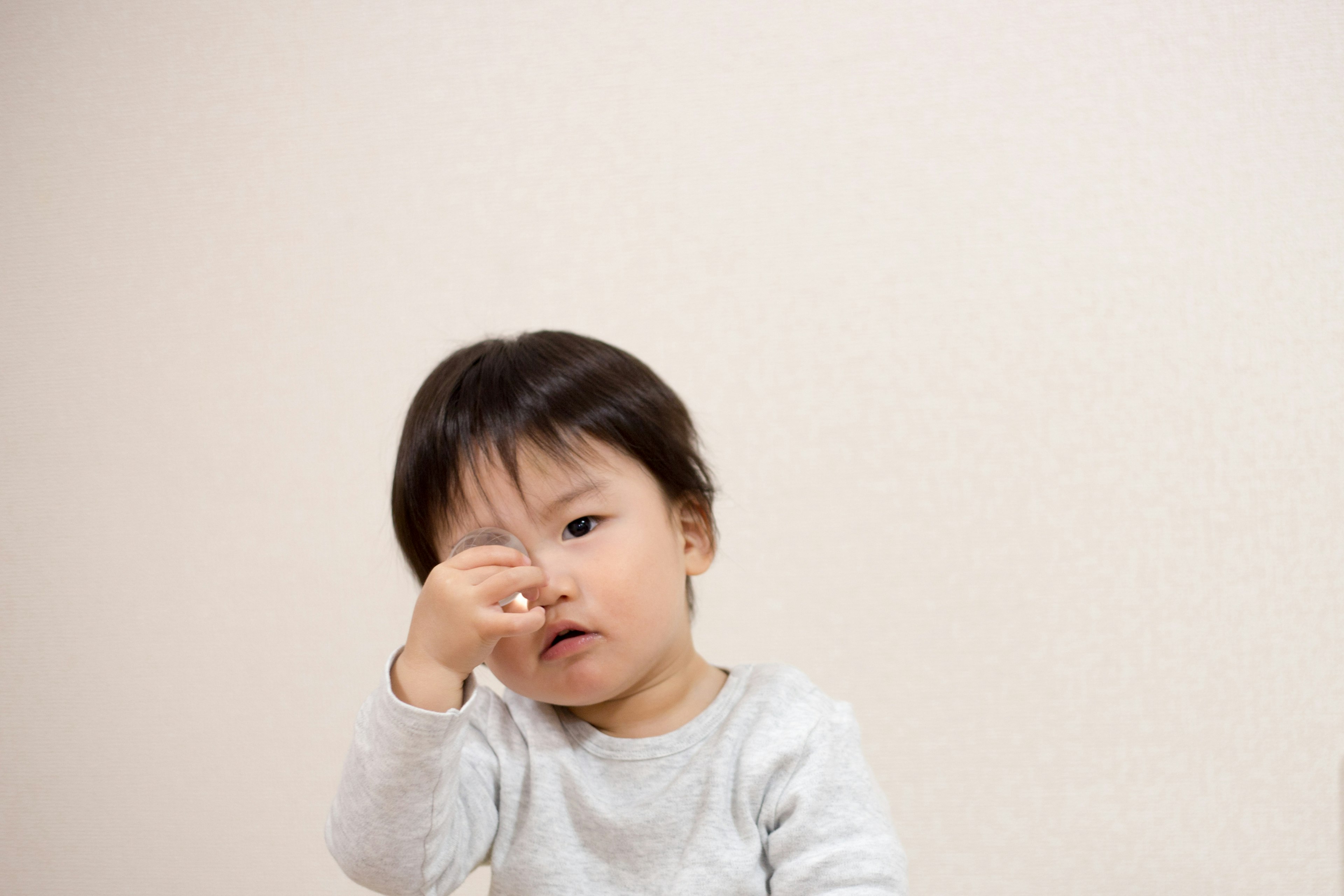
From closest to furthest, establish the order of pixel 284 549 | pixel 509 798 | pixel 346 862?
pixel 346 862 < pixel 509 798 < pixel 284 549

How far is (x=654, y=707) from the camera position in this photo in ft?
2.69

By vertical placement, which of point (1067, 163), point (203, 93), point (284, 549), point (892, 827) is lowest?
point (892, 827)

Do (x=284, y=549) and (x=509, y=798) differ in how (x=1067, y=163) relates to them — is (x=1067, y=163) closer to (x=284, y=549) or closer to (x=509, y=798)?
(x=509, y=798)

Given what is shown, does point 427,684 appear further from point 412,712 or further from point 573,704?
point 573,704

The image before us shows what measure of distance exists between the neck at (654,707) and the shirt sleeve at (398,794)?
0.14m

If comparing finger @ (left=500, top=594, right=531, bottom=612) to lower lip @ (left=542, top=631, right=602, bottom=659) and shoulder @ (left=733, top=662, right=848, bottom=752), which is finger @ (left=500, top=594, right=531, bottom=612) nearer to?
lower lip @ (left=542, top=631, right=602, bottom=659)

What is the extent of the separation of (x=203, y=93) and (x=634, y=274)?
66 centimetres

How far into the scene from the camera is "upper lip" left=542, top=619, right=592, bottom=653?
73 cm

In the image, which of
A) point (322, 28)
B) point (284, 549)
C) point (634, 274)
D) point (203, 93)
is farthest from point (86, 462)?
point (634, 274)

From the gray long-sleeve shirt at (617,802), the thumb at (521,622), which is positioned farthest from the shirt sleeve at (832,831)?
the thumb at (521,622)

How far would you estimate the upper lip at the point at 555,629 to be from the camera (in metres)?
0.73

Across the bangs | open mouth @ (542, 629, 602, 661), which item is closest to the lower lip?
open mouth @ (542, 629, 602, 661)

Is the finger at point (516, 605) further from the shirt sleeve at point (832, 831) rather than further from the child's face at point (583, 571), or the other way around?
the shirt sleeve at point (832, 831)

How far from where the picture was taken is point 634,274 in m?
1.31
